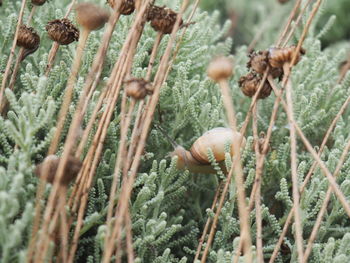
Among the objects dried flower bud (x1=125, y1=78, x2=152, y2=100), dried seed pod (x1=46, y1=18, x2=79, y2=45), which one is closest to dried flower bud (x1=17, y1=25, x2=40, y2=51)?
dried seed pod (x1=46, y1=18, x2=79, y2=45)

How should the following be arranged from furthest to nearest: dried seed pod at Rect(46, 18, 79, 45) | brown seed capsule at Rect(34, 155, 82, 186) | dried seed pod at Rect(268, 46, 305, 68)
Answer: dried seed pod at Rect(46, 18, 79, 45) < dried seed pod at Rect(268, 46, 305, 68) < brown seed capsule at Rect(34, 155, 82, 186)

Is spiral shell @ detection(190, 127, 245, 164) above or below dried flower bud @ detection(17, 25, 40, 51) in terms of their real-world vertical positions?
below

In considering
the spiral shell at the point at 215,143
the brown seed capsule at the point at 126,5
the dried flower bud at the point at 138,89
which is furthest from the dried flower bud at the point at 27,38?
the spiral shell at the point at 215,143

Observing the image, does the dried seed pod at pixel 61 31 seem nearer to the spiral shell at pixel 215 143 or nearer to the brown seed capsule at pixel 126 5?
the brown seed capsule at pixel 126 5

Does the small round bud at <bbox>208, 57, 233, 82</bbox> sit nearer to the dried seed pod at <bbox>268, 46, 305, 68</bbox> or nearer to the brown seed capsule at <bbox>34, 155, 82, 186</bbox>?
the dried seed pod at <bbox>268, 46, 305, 68</bbox>

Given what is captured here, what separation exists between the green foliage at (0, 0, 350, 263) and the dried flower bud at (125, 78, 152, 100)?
144mm

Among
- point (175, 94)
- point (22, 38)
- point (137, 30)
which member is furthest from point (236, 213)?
point (22, 38)

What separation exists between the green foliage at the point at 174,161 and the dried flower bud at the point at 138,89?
0.47 ft

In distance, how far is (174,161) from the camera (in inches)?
45.3

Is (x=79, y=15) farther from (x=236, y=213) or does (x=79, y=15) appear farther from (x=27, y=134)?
(x=236, y=213)

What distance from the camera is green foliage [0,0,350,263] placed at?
97 cm

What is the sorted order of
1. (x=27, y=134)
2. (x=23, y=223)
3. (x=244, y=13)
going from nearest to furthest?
1. (x=23, y=223)
2. (x=27, y=134)
3. (x=244, y=13)

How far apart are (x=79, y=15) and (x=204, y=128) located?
533mm

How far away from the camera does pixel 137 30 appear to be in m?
1.00
